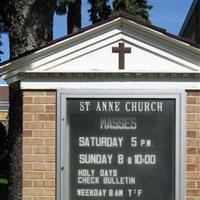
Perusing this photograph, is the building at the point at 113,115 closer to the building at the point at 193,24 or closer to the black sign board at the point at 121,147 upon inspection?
the black sign board at the point at 121,147

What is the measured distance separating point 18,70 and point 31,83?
0.17m

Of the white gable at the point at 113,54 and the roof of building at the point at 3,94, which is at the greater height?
the roof of building at the point at 3,94

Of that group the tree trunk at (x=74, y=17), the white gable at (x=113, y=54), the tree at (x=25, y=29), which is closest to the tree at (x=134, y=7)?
the tree trunk at (x=74, y=17)

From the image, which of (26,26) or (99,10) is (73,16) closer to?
(99,10)

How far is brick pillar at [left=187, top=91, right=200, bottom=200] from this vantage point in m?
5.71

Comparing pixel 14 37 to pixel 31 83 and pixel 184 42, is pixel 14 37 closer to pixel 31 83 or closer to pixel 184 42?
pixel 31 83

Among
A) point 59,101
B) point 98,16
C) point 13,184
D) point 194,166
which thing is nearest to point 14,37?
point 13,184

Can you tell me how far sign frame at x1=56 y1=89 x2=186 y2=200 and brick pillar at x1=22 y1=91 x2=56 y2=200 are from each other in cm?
7

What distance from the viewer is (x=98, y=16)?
19984 mm

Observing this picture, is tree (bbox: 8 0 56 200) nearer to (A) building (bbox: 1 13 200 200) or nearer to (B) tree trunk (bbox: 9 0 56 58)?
(B) tree trunk (bbox: 9 0 56 58)

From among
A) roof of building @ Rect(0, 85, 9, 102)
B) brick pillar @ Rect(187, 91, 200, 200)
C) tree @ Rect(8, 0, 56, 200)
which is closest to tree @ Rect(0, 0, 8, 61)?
tree @ Rect(8, 0, 56, 200)

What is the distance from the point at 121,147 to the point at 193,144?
0.64 m

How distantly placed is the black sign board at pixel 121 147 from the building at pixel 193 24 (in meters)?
20.6

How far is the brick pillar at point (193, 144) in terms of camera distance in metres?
5.71
